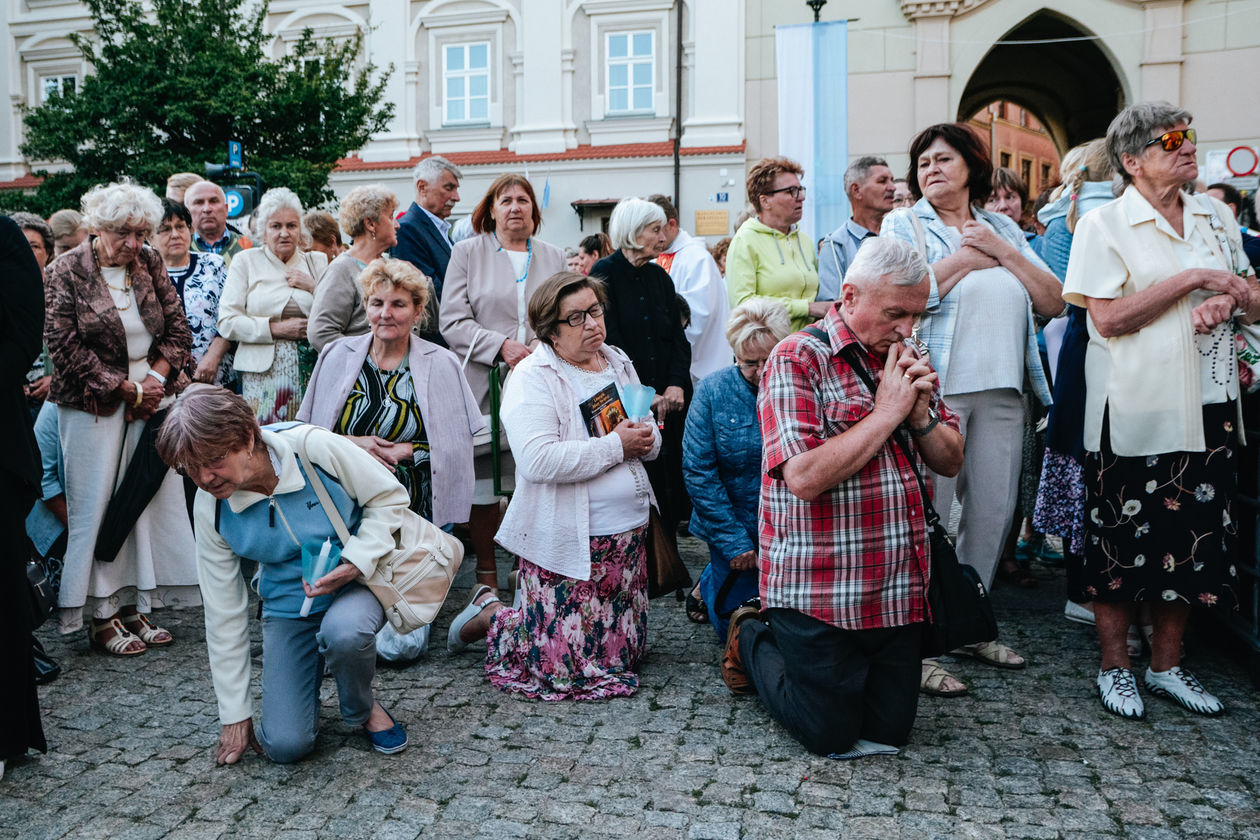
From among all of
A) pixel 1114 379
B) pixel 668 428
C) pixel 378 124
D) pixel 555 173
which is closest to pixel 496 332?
pixel 668 428

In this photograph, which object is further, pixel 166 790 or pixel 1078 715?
pixel 1078 715

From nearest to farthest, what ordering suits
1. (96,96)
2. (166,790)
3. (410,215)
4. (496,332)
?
(166,790) → (496,332) → (410,215) → (96,96)

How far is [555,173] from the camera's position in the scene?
22203 millimetres

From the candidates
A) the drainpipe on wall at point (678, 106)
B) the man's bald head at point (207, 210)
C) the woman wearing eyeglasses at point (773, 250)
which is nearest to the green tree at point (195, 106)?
the drainpipe on wall at point (678, 106)

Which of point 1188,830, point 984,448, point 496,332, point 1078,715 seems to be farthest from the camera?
point 496,332

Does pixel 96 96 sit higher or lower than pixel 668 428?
higher

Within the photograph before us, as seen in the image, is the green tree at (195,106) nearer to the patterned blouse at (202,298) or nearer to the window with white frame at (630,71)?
the window with white frame at (630,71)

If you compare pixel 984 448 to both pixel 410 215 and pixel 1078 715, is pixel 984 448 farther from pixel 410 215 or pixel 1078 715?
pixel 410 215

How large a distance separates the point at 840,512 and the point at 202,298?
3958mm

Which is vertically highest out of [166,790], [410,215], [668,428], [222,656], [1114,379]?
[410,215]

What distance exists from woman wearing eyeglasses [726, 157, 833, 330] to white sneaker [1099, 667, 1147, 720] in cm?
226

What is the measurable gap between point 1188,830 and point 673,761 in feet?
5.10

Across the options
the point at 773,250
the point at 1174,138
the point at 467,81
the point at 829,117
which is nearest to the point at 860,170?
the point at 773,250

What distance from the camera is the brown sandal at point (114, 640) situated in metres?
4.90
